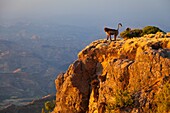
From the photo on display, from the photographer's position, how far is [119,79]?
2456cm

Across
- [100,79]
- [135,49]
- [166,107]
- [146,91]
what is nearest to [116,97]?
[146,91]

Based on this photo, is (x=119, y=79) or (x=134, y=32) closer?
(x=119, y=79)

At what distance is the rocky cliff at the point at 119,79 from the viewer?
21359mm

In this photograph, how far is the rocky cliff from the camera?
70.1ft

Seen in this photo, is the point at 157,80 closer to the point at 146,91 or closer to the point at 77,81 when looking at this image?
the point at 146,91

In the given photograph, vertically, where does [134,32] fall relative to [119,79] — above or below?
above

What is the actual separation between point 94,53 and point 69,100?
4213 millimetres

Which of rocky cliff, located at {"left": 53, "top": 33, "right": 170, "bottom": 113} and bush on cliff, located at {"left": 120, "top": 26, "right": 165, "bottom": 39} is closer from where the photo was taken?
rocky cliff, located at {"left": 53, "top": 33, "right": 170, "bottom": 113}

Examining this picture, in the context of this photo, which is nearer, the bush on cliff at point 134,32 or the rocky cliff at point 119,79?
the rocky cliff at point 119,79

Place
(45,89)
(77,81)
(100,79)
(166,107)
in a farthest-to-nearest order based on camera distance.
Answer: (45,89) < (77,81) < (100,79) < (166,107)

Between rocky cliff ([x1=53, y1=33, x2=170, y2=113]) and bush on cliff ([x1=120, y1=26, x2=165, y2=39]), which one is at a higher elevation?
bush on cliff ([x1=120, y1=26, x2=165, y2=39])

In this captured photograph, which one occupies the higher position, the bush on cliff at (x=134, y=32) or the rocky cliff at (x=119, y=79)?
the bush on cliff at (x=134, y=32)

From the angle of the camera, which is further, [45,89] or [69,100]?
[45,89]

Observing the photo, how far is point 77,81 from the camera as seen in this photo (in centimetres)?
2950
